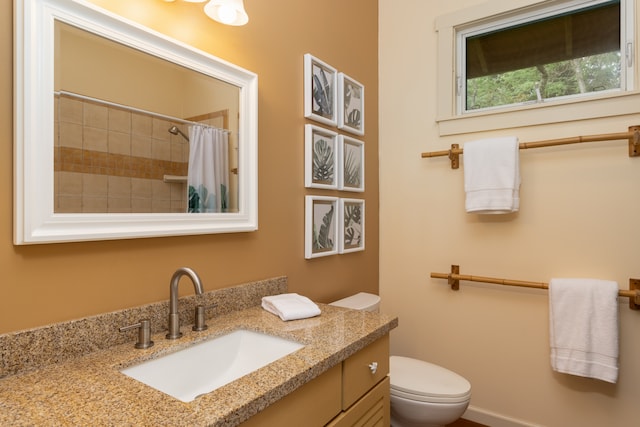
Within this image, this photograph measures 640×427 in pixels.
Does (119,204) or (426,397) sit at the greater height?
(119,204)

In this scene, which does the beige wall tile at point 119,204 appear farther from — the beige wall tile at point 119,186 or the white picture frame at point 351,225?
the white picture frame at point 351,225

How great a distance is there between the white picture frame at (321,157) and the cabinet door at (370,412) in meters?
0.92

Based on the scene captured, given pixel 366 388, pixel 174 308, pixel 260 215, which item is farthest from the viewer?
pixel 260 215

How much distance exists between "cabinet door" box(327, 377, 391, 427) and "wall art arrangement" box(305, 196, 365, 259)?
68 cm

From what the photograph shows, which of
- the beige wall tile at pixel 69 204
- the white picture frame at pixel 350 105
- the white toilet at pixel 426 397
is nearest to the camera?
the beige wall tile at pixel 69 204

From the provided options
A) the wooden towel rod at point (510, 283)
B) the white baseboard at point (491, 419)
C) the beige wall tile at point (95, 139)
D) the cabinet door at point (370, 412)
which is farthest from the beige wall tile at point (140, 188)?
the white baseboard at point (491, 419)

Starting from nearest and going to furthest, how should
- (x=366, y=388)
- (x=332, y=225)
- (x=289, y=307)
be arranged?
1. (x=366, y=388)
2. (x=289, y=307)
3. (x=332, y=225)

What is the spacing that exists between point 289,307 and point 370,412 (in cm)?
44

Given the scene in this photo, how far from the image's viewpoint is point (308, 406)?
3.06ft

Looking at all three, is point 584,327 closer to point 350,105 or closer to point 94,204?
point 350,105

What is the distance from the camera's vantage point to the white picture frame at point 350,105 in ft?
6.51

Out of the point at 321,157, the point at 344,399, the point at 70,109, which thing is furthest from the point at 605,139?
the point at 70,109

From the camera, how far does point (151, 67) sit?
1.14 metres

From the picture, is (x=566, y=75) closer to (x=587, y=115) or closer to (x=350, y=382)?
(x=587, y=115)
